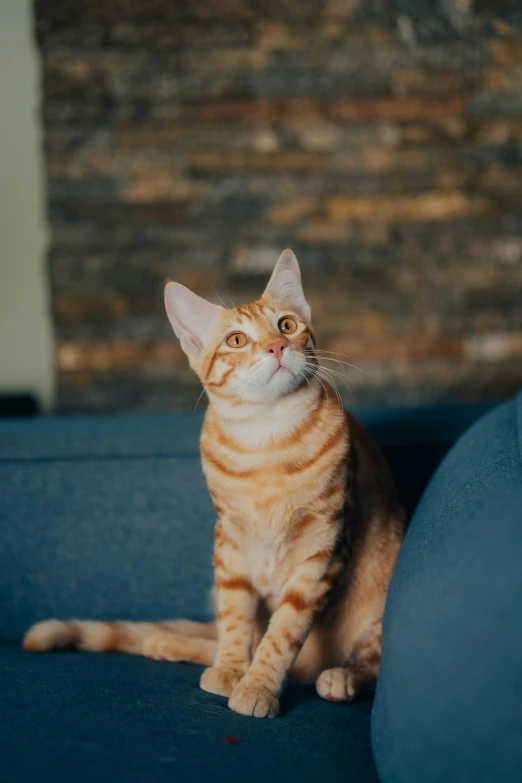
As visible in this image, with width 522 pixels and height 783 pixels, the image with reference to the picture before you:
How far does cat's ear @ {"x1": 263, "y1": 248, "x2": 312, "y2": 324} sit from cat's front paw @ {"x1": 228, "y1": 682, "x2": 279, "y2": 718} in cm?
60

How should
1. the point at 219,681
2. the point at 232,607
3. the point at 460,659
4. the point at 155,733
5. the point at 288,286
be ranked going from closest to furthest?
the point at 460,659 → the point at 155,733 → the point at 219,681 → the point at 232,607 → the point at 288,286

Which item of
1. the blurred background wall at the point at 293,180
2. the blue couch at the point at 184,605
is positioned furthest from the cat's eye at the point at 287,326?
the blurred background wall at the point at 293,180

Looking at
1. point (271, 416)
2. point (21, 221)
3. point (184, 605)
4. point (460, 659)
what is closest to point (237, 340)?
point (271, 416)

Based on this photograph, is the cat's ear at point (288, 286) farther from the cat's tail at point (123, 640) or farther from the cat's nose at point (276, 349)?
the cat's tail at point (123, 640)

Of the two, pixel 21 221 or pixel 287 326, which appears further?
pixel 21 221

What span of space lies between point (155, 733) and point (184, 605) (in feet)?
1.80

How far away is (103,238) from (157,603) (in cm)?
128

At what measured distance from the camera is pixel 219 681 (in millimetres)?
1082

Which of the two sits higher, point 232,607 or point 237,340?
point 237,340

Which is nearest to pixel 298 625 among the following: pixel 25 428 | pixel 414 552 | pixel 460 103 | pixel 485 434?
pixel 414 552

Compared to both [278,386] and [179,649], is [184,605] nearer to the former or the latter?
[179,649]

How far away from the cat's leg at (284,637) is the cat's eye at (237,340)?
1.10ft

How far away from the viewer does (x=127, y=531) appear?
143 cm

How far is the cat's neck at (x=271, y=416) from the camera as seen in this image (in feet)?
3.92
